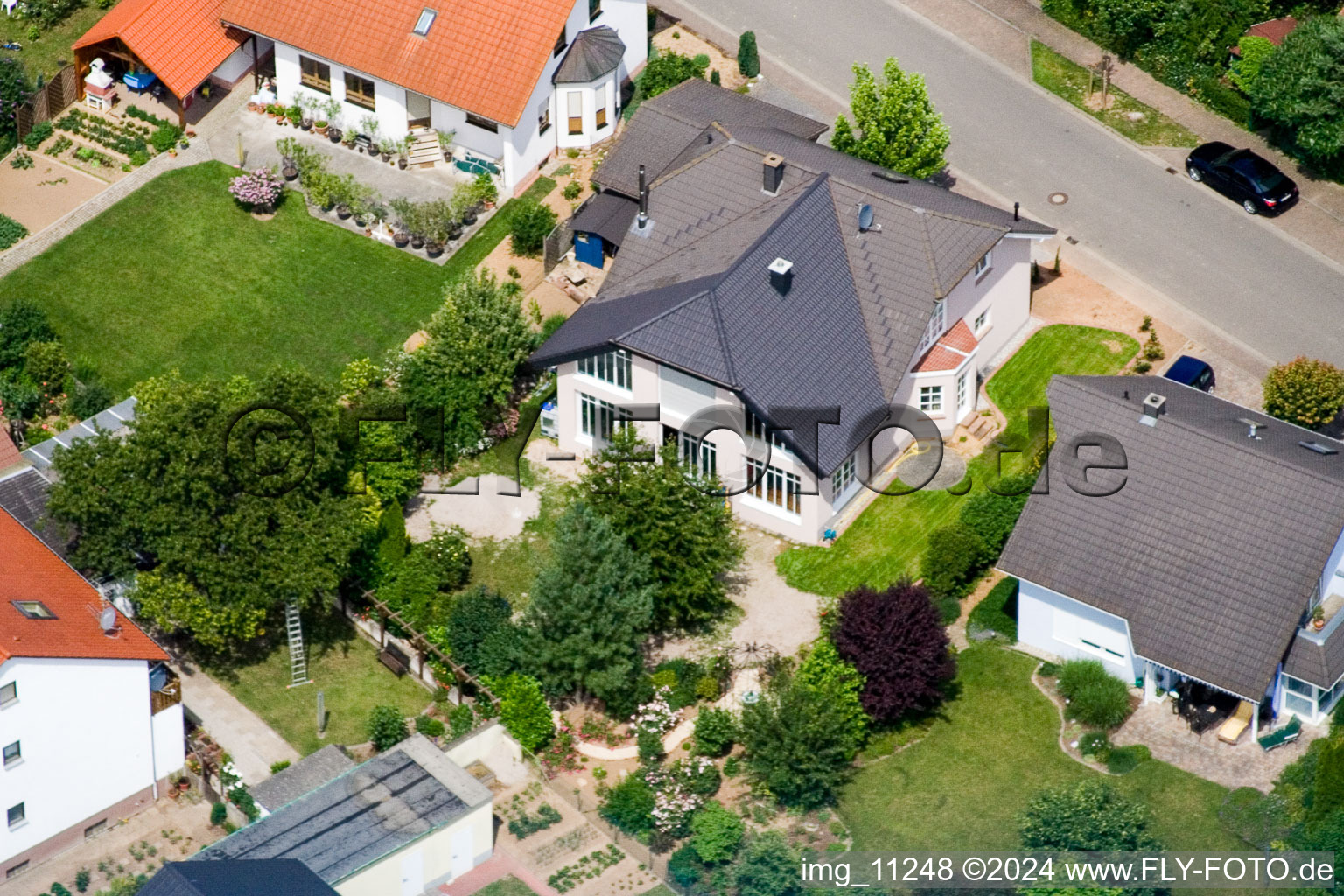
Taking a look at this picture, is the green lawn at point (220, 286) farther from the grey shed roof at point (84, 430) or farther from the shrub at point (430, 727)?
the shrub at point (430, 727)

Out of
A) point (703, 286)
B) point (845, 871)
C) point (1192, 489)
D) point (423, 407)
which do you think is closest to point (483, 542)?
point (423, 407)

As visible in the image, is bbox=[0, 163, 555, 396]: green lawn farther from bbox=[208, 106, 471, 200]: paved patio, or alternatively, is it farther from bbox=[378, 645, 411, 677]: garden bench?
bbox=[378, 645, 411, 677]: garden bench

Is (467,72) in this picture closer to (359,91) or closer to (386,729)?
(359,91)

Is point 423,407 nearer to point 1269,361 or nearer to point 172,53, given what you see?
point 172,53

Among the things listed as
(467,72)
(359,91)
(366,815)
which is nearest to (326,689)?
(366,815)

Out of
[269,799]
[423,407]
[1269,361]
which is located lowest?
[269,799]

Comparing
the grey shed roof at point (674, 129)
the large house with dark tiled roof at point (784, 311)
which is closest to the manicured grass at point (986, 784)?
the large house with dark tiled roof at point (784, 311)

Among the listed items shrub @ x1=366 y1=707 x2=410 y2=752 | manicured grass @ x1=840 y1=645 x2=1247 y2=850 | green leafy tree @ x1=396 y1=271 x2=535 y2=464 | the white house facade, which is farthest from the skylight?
Result: manicured grass @ x1=840 y1=645 x2=1247 y2=850
